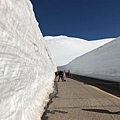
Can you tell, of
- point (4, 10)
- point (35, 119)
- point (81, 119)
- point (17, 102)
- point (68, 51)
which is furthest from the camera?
point (68, 51)

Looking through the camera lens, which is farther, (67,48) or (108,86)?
(67,48)

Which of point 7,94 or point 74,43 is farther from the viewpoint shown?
point 74,43

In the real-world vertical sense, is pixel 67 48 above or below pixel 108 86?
above

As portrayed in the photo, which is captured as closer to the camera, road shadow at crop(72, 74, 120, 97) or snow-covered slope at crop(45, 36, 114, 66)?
road shadow at crop(72, 74, 120, 97)

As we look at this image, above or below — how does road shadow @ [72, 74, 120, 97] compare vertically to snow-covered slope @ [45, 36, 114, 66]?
below

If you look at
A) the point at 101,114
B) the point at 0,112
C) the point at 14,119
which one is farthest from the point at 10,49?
the point at 101,114

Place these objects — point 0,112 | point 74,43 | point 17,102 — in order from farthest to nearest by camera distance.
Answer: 1. point 74,43
2. point 17,102
3. point 0,112

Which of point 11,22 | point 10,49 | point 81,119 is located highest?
point 11,22

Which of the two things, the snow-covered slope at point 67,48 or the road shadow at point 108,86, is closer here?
the road shadow at point 108,86

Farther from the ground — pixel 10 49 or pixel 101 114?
pixel 10 49

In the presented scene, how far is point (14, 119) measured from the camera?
3.79 m

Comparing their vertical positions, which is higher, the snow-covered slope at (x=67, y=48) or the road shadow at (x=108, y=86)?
the snow-covered slope at (x=67, y=48)

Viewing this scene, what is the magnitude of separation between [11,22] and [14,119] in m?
1.87

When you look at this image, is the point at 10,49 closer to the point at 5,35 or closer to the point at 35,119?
the point at 5,35
